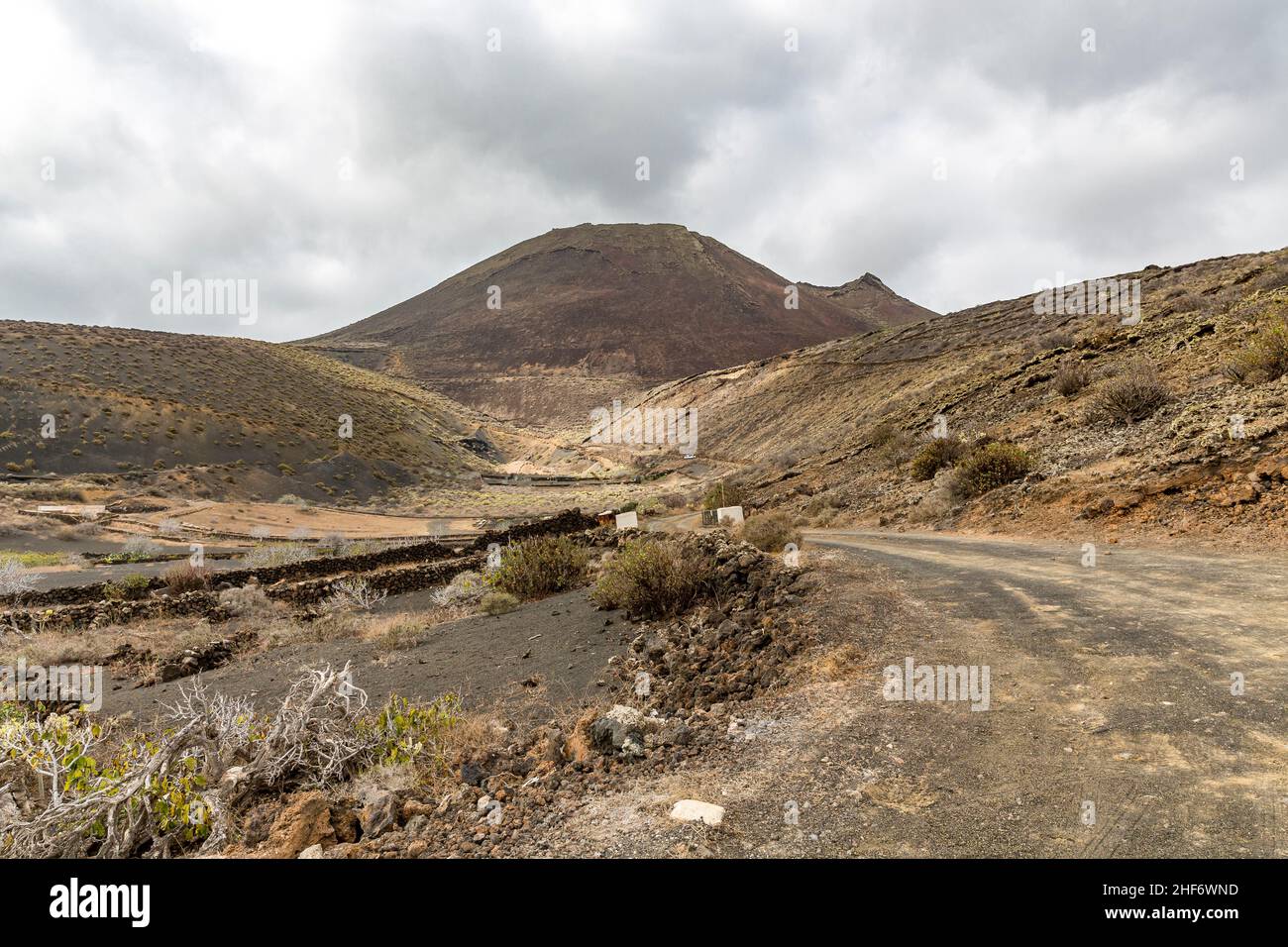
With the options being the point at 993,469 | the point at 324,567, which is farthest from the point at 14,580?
the point at 993,469

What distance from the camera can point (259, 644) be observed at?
10477 millimetres

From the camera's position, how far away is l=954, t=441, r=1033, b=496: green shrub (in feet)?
48.5

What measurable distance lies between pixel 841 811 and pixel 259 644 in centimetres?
1069

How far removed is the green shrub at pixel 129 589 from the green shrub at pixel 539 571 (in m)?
9.76

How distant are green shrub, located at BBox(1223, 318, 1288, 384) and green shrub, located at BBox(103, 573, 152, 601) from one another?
24777 millimetres

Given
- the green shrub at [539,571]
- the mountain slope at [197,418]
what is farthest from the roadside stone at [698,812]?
the mountain slope at [197,418]

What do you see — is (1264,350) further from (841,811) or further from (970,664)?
(841,811)

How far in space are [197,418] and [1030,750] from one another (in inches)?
2316

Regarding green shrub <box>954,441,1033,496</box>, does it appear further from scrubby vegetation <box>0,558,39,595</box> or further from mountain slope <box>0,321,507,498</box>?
mountain slope <box>0,321,507,498</box>

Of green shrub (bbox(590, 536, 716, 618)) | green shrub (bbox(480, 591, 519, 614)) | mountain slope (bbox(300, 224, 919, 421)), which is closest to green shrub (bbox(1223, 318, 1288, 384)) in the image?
green shrub (bbox(590, 536, 716, 618))
